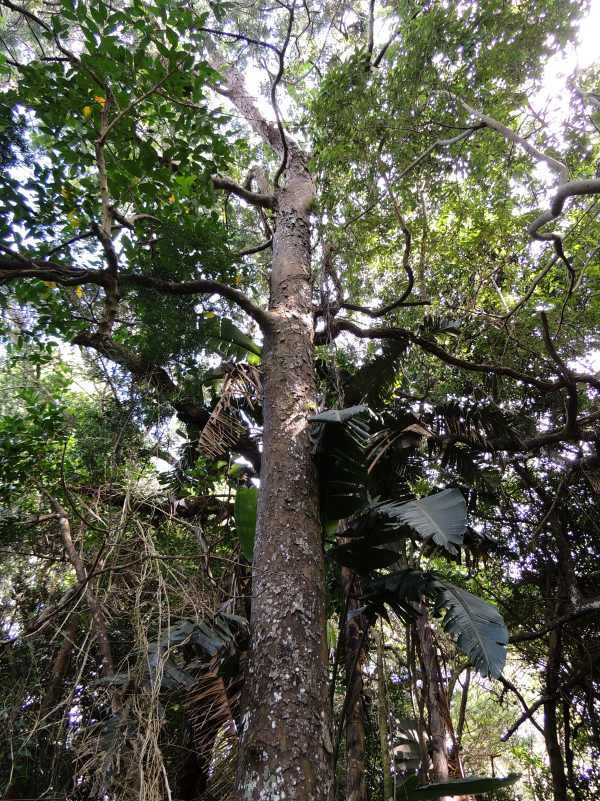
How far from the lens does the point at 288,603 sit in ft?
6.96

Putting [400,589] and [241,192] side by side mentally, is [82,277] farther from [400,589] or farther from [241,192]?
[241,192]

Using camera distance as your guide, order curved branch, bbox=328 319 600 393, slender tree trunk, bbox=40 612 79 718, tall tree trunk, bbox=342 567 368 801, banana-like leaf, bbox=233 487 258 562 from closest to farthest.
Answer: slender tree trunk, bbox=40 612 79 718, banana-like leaf, bbox=233 487 258 562, tall tree trunk, bbox=342 567 368 801, curved branch, bbox=328 319 600 393

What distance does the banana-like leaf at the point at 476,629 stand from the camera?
6.75ft

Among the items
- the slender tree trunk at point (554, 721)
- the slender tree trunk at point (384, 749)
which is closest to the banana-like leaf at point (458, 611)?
the slender tree trunk at point (384, 749)

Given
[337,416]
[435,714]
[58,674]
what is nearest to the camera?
[337,416]

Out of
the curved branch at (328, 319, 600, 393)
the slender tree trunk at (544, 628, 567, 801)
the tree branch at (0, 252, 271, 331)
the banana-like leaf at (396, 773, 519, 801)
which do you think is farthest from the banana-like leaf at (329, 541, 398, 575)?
the slender tree trunk at (544, 628, 567, 801)

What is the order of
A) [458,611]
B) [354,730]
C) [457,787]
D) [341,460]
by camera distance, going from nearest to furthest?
[457,787], [458,611], [341,460], [354,730]

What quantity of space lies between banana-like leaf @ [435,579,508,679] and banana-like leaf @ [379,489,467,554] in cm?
28

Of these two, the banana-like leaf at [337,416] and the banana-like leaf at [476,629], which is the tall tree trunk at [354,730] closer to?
the banana-like leaf at [476,629]

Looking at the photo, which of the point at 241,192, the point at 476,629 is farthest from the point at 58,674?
the point at 241,192

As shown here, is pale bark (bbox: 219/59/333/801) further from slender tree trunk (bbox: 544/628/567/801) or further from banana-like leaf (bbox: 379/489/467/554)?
slender tree trunk (bbox: 544/628/567/801)

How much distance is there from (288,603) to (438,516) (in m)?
0.89

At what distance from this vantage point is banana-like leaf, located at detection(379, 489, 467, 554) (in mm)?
2256

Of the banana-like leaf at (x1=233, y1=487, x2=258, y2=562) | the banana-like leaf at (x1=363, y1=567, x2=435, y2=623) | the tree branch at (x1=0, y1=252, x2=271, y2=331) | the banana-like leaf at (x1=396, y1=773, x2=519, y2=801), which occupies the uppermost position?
the tree branch at (x1=0, y1=252, x2=271, y2=331)
